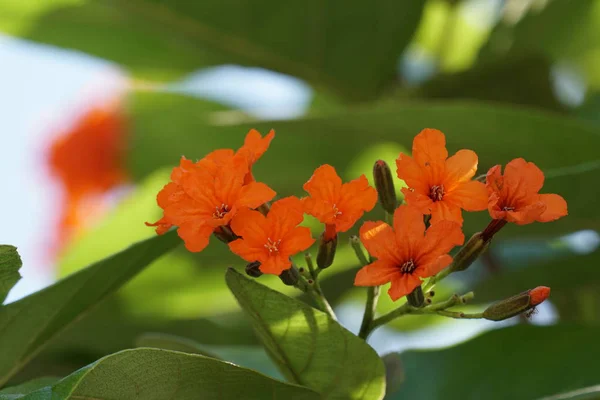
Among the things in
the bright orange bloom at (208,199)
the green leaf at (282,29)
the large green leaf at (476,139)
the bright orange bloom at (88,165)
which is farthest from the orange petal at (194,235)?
the bright orange bloom at (88,165)

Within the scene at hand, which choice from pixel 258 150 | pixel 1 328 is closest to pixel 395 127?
pixel 258 150

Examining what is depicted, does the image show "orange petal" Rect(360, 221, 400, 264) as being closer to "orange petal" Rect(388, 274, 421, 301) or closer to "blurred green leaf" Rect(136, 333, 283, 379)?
"orange petal" Rect(388, 274, 421, 301)

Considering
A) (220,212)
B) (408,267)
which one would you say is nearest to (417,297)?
(408,267)

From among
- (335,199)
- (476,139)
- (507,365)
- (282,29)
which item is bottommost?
(507,365)

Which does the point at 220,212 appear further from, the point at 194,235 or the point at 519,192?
the point at 519,192

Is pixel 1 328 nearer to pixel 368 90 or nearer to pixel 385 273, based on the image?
pixel 385 273
